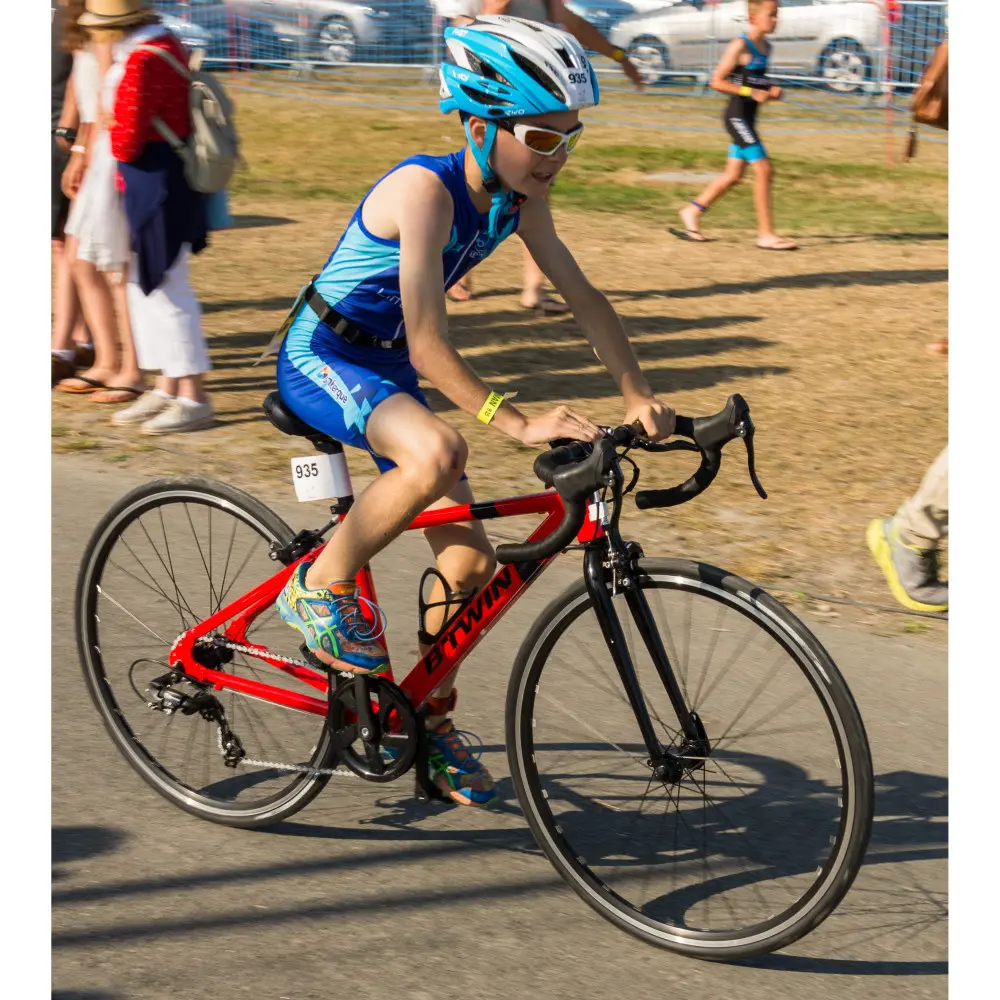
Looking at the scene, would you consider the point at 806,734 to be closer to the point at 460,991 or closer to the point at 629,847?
the point at 629,847

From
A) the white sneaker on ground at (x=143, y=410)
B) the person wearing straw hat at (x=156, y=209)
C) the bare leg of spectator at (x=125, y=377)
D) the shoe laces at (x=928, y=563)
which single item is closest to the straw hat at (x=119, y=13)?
the person wearing straw hat at (x=156, y=209)

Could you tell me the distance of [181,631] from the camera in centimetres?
437

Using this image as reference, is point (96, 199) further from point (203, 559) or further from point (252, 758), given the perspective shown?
point (252, 758)

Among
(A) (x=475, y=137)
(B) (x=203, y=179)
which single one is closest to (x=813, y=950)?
(A) (x=475, y=137)

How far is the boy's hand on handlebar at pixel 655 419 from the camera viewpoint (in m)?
3.38

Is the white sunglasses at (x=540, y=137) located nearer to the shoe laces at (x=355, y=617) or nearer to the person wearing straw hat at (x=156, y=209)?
the shoe laces at (x=355, y=617)

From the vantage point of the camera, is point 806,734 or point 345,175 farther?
point 345,175

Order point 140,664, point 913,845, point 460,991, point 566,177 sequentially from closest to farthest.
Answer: point 460,991 < point 913,845 < point 140,664 < point 566,177

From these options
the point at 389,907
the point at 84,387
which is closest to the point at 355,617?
the point at 389,907

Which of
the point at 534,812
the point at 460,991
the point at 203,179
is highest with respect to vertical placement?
the point at 203,179

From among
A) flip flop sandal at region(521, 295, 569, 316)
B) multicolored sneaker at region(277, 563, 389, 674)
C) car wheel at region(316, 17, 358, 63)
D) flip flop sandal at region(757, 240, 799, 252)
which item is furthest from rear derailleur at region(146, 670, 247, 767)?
car wheel at region(316, 17, 358, 63)

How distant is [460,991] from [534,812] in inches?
19.0

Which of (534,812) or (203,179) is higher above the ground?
(203,179)

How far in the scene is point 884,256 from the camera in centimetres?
1220
